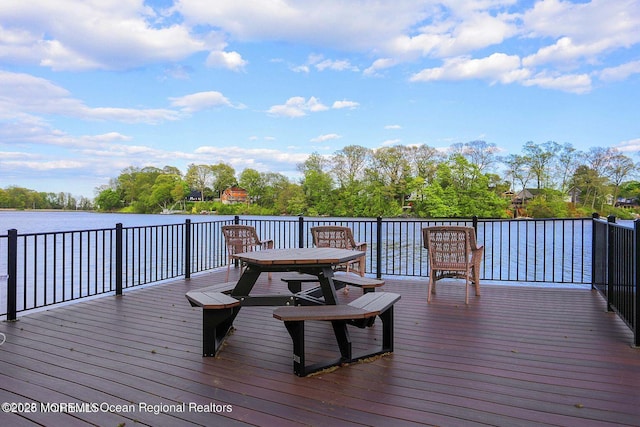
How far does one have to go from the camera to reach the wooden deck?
1979mm

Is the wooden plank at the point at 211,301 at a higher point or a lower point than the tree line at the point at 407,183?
lower

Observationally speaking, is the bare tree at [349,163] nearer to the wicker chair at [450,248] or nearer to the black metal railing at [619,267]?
the wicker chair at [450,248]

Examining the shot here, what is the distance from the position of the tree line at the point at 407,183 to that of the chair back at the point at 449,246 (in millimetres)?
16829

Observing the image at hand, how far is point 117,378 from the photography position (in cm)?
244

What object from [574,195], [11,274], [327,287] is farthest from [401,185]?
[11,274]

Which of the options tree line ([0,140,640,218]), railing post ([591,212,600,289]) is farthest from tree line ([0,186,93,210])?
railing post ([591,212,600,289])

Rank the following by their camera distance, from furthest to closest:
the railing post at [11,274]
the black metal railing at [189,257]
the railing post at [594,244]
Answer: the railing post at [594,244] < the black metal railing at [189,257] < the railing post at [11,274]

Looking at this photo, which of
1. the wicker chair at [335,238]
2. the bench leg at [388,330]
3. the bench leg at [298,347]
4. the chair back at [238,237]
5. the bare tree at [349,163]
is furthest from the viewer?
the bare tree at [349,163]

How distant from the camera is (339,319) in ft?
8.45

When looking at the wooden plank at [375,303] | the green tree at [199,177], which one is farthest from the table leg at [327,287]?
the green tree at [199,177]

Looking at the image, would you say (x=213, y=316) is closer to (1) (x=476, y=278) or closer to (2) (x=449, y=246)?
(2) (x=449, y=246)

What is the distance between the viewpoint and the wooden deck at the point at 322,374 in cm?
198

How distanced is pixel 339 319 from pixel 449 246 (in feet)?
8.54

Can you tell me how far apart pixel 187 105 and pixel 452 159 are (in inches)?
737
